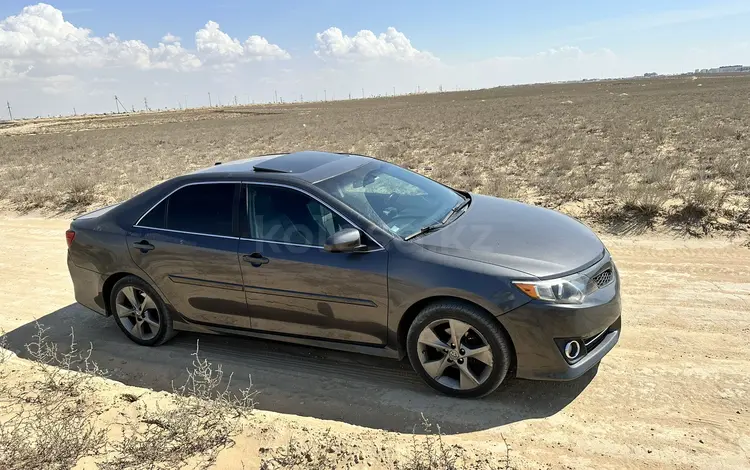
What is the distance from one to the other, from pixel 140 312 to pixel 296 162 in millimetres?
2032

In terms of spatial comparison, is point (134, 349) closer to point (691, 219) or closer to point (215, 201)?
point (215, 201)

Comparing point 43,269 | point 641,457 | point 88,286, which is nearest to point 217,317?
point 88,286

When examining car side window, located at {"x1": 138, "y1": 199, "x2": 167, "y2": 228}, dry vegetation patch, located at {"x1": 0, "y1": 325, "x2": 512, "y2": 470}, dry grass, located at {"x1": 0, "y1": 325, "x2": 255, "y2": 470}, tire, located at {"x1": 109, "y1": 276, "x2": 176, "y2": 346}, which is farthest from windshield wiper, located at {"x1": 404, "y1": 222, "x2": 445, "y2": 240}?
tire, located at {"x1": 109, "y1": 276, "x2": 176, "y2": 346}

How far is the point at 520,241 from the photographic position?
12.6 ft

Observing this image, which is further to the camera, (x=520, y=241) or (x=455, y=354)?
(x=520, y=241)

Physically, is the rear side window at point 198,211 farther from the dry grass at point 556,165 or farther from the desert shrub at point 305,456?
the dry grass at point 556,165

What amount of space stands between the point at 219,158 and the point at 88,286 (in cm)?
1601

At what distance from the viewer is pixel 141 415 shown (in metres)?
3.73

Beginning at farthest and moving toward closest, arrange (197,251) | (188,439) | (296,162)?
(296,162) → (197,251) → (188,439)

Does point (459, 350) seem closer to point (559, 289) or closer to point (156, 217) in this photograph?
point (559, 289)

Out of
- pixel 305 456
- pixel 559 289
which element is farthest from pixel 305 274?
pixel 559 289

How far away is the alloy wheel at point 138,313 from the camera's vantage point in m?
4.93

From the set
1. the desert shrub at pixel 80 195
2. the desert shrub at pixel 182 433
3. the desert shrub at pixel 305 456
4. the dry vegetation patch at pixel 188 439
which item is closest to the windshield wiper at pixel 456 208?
the dry vegetation patch at pixel 188 439

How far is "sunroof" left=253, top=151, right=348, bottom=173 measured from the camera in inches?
178
